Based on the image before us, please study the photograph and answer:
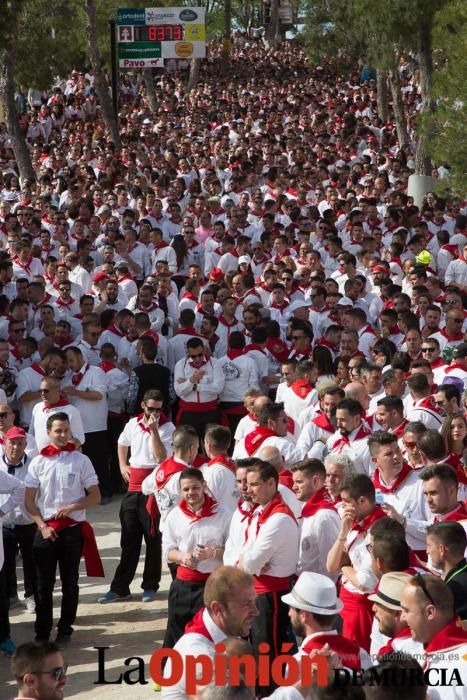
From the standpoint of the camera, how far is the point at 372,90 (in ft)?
128

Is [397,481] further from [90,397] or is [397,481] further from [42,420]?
[90,397]

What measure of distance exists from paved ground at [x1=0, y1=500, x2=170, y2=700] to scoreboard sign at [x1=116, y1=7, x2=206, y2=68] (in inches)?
873

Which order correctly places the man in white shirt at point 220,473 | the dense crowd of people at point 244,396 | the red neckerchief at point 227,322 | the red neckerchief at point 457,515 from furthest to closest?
1. the red neckerchief at point 227,322
2. the man in white shirt at point 220,473
3. the red neckerchief at point 457,515
4. the dense crowd of people at point 244,396

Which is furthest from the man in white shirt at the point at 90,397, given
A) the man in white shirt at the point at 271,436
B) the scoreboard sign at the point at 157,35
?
the scoreboard sign at the point at 157,35

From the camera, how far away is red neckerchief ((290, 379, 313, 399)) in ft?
35.6

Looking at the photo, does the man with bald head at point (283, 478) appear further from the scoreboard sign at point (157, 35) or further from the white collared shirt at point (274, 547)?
the scoreboard sign at point (157, 35)

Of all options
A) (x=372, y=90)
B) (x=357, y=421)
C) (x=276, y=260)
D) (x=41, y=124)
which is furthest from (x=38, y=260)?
(x=372, y=90)

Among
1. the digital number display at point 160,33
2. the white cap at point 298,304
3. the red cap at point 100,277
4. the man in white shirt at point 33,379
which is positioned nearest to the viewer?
the man in white shirt at point 33,379

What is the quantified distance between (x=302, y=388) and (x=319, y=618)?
5639 mm

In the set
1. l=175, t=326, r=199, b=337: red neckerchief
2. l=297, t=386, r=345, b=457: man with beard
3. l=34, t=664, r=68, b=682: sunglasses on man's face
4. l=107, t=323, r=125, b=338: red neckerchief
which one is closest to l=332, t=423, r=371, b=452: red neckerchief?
l=297, t=386, r=345, b=457: man with beard

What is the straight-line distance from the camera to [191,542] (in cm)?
752

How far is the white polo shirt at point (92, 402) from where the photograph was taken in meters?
12.1

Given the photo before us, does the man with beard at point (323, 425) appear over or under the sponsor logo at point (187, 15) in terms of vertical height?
under

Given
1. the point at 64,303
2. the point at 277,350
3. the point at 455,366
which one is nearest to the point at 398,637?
the point at 455,366
